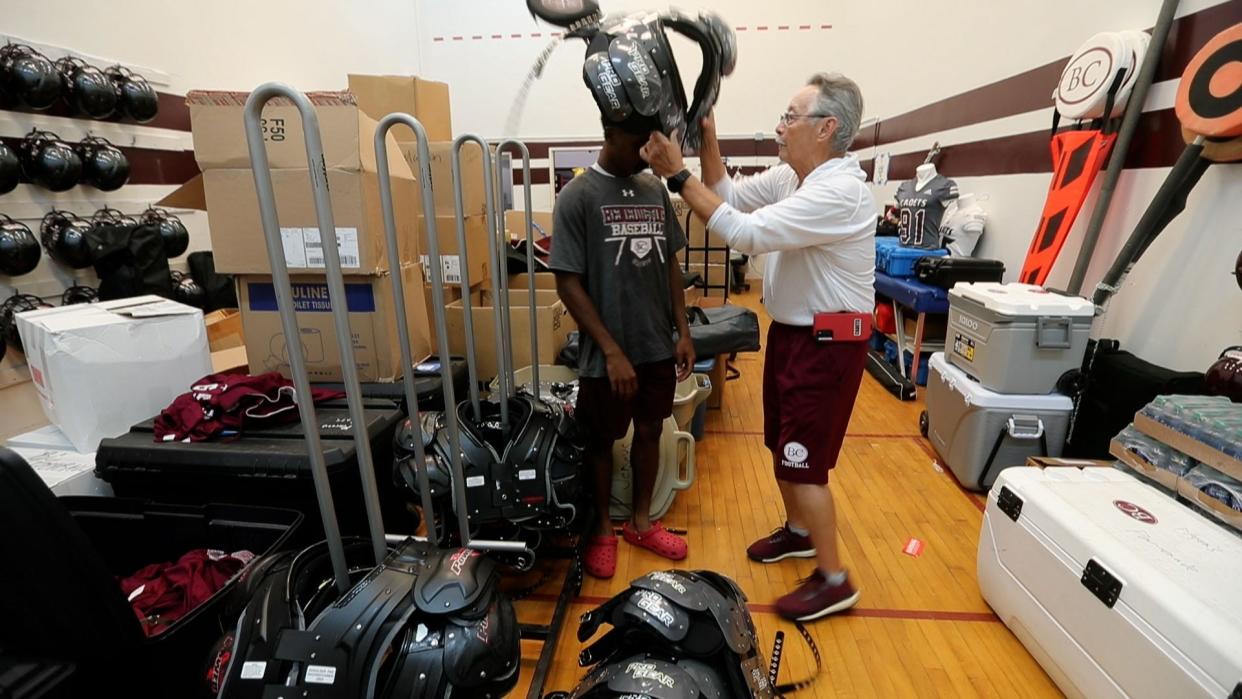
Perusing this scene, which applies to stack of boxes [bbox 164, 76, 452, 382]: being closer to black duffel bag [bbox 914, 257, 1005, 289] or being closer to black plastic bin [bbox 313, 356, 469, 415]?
black plastic bin [bbox 313, 356, 469, 415]

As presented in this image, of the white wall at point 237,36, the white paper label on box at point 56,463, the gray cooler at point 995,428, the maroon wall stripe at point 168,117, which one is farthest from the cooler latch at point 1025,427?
the white wall at point 237,36

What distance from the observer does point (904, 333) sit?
12.6ft

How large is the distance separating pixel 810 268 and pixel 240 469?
5.75 feet

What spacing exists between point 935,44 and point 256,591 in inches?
212

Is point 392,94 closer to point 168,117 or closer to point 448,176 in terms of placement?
point 448,176

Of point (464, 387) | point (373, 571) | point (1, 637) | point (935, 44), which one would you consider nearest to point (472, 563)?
point (373, 571)

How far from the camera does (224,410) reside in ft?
5.60

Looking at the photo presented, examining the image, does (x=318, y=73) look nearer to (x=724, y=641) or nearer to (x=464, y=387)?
(x=464, y=387)

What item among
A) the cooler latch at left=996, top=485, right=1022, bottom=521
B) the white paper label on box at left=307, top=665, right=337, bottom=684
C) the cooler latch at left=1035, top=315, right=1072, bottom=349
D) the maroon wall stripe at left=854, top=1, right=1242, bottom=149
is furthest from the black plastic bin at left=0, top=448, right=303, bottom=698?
the maroon wall stripe at left=854, top=1, right=1242, bottom=149

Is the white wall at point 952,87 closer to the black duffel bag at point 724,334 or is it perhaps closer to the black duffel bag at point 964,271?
the black duffel bag at point 964,271

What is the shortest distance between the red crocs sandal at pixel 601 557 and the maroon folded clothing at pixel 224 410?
1087 millimetres

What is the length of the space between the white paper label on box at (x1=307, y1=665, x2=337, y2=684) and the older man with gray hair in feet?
4.07

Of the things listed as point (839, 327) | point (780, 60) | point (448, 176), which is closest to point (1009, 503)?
point (839, 327)

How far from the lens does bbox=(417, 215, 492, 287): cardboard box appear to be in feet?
8.97
